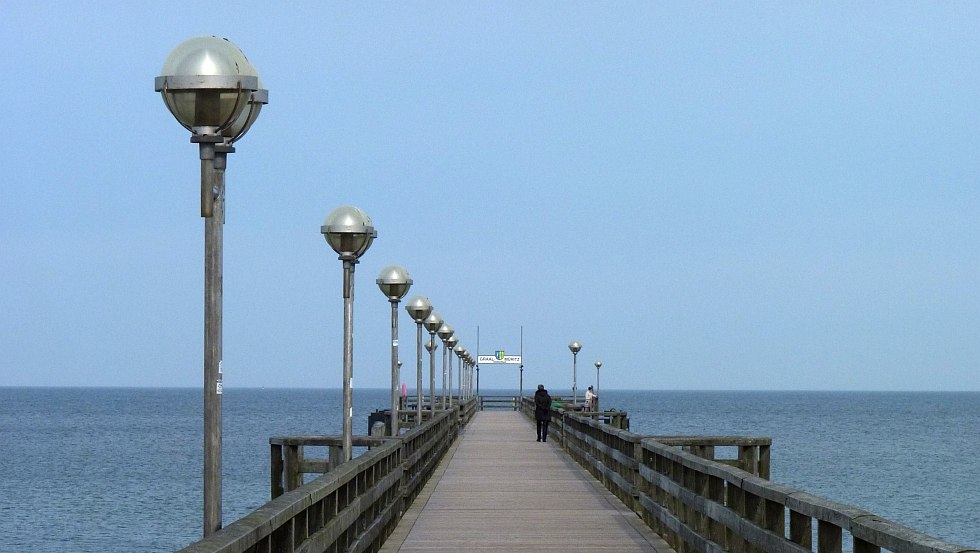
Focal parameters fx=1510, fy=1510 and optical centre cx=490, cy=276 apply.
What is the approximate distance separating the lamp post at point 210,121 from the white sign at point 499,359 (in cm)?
10686

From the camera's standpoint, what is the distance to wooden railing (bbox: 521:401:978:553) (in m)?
7.24

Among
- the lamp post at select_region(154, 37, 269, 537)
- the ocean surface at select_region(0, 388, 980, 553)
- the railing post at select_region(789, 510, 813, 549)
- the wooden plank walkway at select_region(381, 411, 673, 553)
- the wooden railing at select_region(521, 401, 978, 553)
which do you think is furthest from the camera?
the ocean surface at select_region(0, 388, 980, 553)

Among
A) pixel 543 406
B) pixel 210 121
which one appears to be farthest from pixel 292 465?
pixel 543 406

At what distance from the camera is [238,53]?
8758 mm

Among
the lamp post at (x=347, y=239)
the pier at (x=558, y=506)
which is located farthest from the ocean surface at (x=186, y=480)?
the lamp post at (x=347, y=239)

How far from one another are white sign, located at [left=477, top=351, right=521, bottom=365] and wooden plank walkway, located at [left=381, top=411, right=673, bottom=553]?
282 feet

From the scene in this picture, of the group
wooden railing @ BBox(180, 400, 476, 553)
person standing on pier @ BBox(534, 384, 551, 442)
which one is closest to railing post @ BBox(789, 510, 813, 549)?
wooden railing @ BBox(180, 400, 476, 553)

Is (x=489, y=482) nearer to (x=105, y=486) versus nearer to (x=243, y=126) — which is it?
(x=243, y=126)

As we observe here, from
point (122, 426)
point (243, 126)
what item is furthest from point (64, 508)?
point (122, 426)

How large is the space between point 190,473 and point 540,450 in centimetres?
4225

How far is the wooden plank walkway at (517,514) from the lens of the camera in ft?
48.4

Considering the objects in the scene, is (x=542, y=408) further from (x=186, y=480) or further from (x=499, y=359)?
(x=499, y=359)

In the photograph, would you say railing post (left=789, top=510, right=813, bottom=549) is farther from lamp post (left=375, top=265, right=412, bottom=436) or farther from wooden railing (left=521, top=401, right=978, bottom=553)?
lamp post (left=375, top=265, right=412, bottom=436)

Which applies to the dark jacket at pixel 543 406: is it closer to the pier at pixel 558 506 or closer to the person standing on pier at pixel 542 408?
the person standing on pier at pixel 542 408
